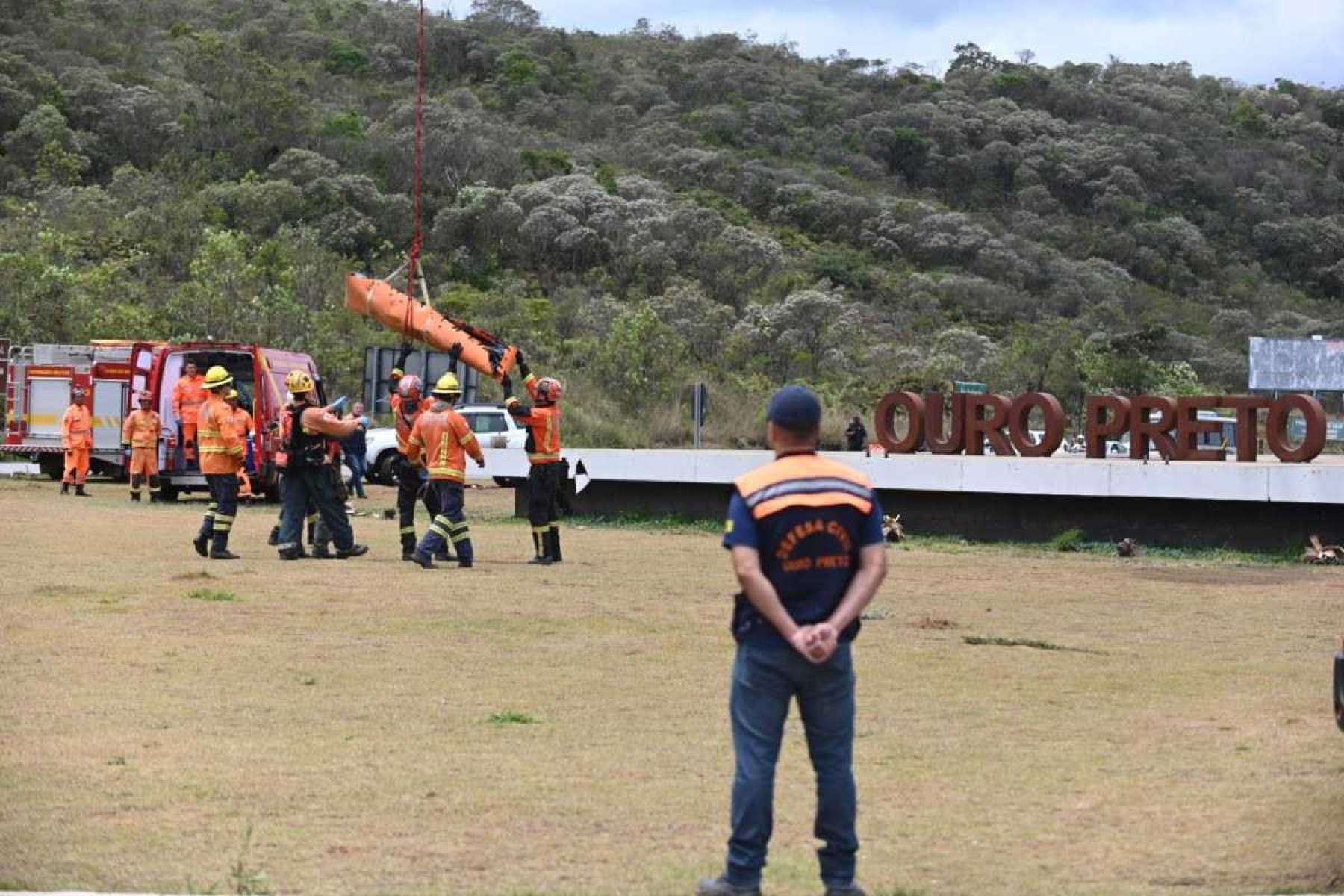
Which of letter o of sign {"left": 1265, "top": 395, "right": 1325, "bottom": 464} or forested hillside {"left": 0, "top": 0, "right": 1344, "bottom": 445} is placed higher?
forested hillside {"left": 0, "top": 0, "right": 1344, "bottom": 445}

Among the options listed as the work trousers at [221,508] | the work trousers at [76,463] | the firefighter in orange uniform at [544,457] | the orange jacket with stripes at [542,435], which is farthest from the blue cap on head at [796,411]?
the work trousers at [76,463]

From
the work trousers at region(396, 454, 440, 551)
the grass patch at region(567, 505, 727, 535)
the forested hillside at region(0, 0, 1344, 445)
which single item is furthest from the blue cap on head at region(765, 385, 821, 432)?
the forested hillside at region(0, 0, 1344, 445)

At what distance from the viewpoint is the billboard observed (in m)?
58.9

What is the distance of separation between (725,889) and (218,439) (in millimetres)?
14479

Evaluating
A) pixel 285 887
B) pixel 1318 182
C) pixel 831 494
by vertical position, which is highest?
pixel 1318 182

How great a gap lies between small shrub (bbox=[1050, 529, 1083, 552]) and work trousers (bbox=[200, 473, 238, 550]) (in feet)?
34.2

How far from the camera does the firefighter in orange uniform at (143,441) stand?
1232 inches

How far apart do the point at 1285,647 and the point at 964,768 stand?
248 inches

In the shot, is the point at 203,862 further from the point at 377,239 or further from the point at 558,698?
the point at 377,239

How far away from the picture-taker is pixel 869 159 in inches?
4176

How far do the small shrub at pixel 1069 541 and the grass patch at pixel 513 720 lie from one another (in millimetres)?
15355

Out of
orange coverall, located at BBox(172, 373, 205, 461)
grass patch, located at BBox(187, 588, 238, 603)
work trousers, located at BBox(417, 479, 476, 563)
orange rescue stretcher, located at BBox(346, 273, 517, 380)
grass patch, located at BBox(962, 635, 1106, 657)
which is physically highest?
orange rescue stretcher, located at BBox(346, 273, 517, 380)

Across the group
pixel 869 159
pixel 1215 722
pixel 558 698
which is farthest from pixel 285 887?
pixel 869 159

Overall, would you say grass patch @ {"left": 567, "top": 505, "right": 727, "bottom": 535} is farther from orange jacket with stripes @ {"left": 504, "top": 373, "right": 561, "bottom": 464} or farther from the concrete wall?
orange jacket with stripes @ {"left": 504, "top": 373, "right": 561, "bottom": 464}
